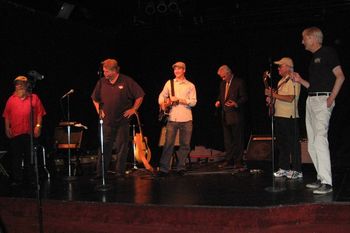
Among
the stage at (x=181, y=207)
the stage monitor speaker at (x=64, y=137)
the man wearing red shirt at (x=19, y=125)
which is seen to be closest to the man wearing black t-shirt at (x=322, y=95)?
the stage at (x=181, y=207)

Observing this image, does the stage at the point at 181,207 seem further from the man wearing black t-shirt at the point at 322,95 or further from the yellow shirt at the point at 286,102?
the yellow shirt at the point at 286,102

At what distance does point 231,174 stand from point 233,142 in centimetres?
123

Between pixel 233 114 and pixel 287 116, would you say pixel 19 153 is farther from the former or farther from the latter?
pixel 287 116

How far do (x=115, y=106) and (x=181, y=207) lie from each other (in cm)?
264

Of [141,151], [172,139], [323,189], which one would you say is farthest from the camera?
[141,151]

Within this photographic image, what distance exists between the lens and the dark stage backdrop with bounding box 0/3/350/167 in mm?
8773

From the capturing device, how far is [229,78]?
8648mm

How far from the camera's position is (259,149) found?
868cm

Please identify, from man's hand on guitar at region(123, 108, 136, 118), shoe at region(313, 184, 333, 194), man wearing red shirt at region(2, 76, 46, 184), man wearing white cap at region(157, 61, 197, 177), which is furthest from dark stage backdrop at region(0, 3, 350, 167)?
shoe at region(313, 184, 333, 194)

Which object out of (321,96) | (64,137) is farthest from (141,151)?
(321,96)

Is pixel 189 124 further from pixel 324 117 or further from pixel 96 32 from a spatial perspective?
pixel 96 32

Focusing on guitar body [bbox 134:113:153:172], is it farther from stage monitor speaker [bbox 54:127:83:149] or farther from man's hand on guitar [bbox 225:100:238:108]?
man's hand on guitar [bbox 225:100:238:108]

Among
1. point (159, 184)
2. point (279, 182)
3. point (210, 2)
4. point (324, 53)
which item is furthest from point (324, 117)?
point (210, 2)

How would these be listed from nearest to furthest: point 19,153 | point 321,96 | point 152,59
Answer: point 321,96 → point 19,153 → point 152,59
